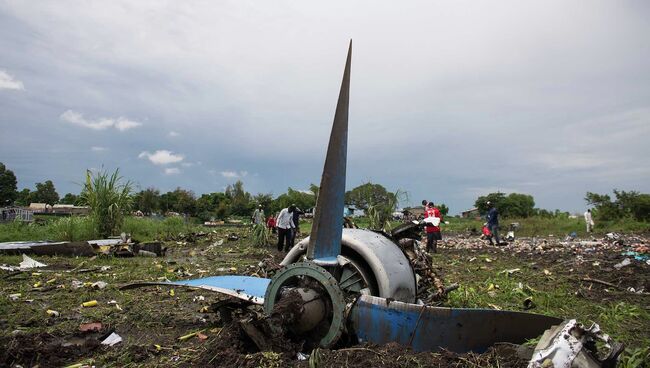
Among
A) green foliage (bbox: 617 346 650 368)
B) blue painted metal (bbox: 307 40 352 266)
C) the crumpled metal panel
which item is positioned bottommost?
green foliage (bbox: 617 346 650 368)

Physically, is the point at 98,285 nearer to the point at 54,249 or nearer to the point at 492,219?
the point at 54,249

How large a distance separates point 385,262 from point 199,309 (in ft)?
10.3

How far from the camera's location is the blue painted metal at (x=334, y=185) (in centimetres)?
360

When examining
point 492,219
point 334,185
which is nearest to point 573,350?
point 334,185

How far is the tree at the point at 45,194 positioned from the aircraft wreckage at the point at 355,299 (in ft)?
256

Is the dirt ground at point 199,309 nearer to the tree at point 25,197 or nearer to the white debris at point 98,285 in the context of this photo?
the white debris at point 98,285

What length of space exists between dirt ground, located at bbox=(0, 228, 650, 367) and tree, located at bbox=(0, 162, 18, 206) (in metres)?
61.0

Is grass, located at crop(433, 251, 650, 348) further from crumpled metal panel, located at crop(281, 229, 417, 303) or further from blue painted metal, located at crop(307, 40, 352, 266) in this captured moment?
blue painted metal, located at crop(307, 40, 352, 266)

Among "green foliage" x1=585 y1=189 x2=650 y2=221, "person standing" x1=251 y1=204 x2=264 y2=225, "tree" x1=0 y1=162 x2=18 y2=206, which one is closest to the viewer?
"person standing" x1=251 y1=204 x2=264 y2=225

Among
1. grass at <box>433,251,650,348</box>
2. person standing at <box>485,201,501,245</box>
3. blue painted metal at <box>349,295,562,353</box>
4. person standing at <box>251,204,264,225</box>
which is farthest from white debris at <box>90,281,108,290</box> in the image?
person standing at <box>485,201,501,245</box>

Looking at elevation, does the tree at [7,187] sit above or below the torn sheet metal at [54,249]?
above

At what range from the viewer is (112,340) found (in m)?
4.34

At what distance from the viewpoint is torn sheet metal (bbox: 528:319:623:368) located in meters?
2.34

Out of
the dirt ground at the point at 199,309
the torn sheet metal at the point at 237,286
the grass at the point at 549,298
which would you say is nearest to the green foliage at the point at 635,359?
the dirt ground at the point at 199,309
